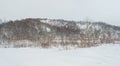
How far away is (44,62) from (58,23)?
221 feet

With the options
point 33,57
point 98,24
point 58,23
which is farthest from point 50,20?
point 33,57

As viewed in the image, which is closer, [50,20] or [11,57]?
[11,57]

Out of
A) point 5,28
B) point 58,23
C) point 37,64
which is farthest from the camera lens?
point 58,23

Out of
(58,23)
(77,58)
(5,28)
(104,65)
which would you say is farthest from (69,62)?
(58,23)

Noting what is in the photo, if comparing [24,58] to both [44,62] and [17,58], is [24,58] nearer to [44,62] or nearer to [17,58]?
[17,58]

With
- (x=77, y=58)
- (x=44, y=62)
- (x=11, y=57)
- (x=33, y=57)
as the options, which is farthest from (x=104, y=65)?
(x=11, y=57)

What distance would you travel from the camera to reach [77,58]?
6.45 m

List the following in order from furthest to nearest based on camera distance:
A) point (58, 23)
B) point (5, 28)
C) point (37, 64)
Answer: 1. point (58, 23)
2. point (5, 28)
3. point (37, 64)

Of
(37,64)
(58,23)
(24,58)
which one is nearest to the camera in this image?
(37,64)

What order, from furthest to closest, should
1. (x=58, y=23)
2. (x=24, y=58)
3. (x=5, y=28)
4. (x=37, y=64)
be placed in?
(x=58, y=23)
(x=5, y=28)
(x=24, y=58)
(x=37, y=64)

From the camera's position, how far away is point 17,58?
6273 mm

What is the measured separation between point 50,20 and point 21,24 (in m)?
24.4

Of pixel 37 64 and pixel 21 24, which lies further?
pixel 21 24

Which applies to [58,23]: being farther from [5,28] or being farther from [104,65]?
[104,65]
